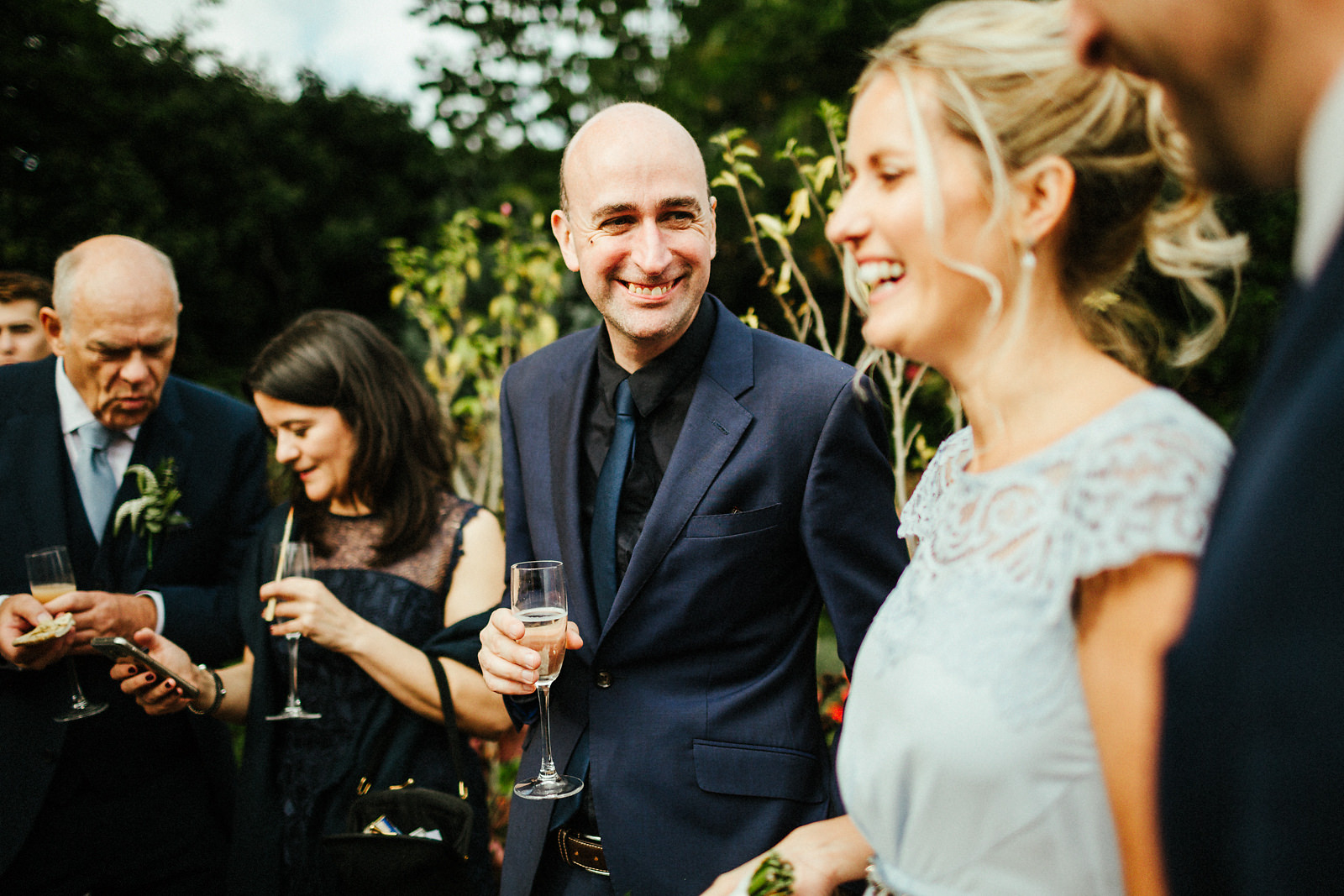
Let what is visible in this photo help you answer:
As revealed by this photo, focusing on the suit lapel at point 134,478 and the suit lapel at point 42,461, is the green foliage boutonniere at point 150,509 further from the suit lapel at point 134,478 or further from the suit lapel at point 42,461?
the suit lapel at point 42,461

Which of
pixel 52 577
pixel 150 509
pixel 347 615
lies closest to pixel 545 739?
pixel 347 615

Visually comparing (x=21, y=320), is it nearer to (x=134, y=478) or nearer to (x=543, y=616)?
Result: (x=134, y=478)

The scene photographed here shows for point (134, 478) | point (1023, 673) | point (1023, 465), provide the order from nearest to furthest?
point (1023, 673) → point (1023, 465) → point (134, 478)

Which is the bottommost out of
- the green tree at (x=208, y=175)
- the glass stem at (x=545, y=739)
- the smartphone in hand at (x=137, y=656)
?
the glass stem at (x=545, y=739)

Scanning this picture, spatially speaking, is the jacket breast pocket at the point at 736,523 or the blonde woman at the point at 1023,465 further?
the jacket breast pocket at the point at 736,523

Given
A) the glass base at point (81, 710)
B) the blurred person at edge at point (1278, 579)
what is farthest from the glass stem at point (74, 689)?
the blurred person at edge at point (1278, 579)

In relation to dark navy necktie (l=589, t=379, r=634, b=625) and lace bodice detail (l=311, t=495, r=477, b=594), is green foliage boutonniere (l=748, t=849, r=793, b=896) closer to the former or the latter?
dark navy necktie (l=589, t=379, r=634, b=625)

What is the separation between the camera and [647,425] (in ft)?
7.76

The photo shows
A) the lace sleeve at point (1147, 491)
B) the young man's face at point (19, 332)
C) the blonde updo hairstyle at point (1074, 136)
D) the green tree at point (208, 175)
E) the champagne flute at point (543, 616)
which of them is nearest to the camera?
the lace sleeve at point (1147, 491)

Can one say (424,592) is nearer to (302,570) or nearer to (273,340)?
(302,570)

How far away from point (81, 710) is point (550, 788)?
70.9 inches

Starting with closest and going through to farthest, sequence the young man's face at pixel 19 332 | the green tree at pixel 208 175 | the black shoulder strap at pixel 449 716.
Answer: the black shoulder strap at pixel 449 716, the young man's face at pixel 19 332, the green tree at pixel 208 175

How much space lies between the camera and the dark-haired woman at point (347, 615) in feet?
9.15

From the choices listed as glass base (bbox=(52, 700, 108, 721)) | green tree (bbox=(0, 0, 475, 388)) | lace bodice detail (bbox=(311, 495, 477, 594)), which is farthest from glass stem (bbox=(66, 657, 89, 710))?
green tree (bbox=(0, 0, 475, 388))
